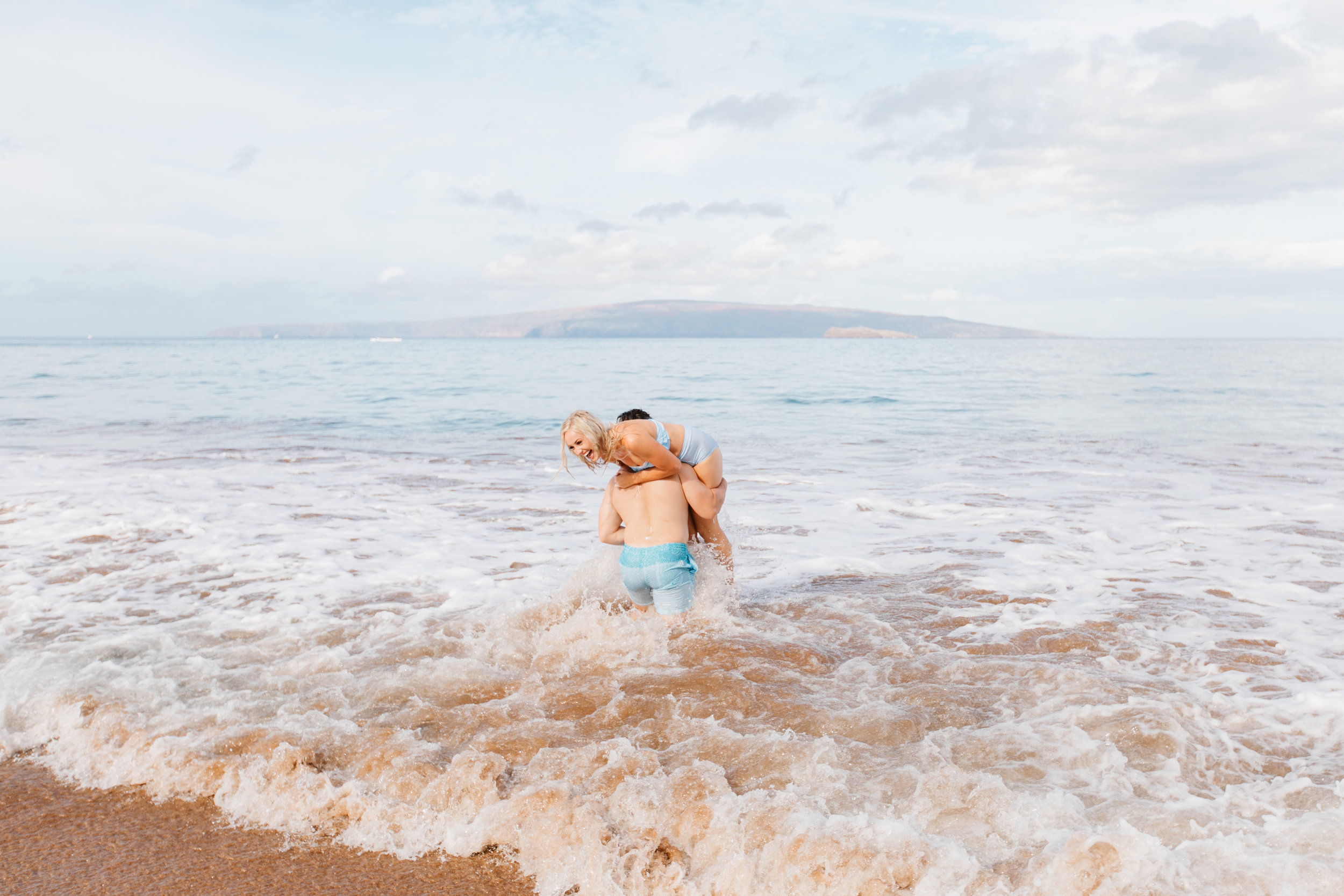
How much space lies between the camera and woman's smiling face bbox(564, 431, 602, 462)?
490 cm

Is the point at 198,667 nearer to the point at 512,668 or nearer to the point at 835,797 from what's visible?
the point at 512,668

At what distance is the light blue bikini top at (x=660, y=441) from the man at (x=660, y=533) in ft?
0.34

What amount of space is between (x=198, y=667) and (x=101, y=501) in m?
6.30

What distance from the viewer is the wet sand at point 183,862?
3.25m

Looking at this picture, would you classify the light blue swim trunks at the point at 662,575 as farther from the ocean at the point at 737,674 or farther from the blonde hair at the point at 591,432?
the blonde hair at the point at 591,432

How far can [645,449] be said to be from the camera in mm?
5188

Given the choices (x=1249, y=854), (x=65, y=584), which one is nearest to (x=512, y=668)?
(x=1249, y=854)

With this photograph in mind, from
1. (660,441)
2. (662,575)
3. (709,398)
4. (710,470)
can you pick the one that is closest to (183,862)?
(662,575)

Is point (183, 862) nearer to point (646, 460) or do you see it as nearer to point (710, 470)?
point (646, 460)

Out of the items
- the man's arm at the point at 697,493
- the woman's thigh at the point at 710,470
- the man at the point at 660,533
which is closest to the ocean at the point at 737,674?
the man at the point at 660,533

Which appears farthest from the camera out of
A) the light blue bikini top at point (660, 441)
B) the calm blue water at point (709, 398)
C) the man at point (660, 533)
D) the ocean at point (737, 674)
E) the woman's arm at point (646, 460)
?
the calm blue water at point (709, 398)

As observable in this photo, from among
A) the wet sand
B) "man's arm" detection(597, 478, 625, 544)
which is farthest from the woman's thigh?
the wet sand

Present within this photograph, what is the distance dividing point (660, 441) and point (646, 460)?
158 millimetres

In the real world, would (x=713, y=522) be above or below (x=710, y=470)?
below
